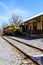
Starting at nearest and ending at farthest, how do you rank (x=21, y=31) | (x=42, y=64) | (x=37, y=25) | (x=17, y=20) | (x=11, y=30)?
1. (x=42, y=64)
2. (x=37, y=25)
3. (x=21, y=31)
4. (x=11, y=30)
5. (x=17, y=20)

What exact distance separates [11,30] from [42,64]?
35.1m

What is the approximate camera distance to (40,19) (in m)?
27.9

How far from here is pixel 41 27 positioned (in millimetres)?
27578

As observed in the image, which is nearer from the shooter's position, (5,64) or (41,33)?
(5,64)

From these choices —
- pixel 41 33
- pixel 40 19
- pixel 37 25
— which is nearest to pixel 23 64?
pixel 41 33

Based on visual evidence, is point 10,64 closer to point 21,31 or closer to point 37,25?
point 37,25

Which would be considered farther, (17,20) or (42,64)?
(17,20)

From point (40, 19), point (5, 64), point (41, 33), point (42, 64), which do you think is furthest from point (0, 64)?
point (40, 19)

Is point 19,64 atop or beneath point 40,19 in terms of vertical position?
beneath

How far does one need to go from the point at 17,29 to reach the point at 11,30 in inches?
84.3

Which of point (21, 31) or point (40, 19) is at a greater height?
point (40, 19)

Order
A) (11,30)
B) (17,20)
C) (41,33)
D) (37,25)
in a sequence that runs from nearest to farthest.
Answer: (41,33) < (37,25) < (11,30) < (17,20)

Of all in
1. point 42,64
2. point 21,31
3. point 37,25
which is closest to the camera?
point 42,64

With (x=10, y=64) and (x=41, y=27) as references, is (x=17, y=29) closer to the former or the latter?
(x=41, y=27)
